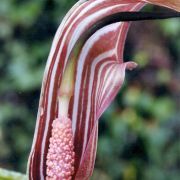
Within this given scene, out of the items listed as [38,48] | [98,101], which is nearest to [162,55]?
[38,48]

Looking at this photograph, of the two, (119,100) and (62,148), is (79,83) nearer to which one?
(62,148)

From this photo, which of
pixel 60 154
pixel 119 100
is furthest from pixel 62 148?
pixel 119 100

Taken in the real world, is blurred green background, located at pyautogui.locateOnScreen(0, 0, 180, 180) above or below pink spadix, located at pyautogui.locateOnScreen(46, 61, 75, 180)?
below

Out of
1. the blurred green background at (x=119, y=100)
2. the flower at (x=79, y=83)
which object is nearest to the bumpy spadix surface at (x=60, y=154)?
the flower at (x=79, y=83)

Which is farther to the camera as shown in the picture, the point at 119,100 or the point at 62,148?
the point at 119,100

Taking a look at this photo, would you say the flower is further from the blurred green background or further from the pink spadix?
the blurred green background

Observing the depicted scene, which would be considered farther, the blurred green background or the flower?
the blurred green background

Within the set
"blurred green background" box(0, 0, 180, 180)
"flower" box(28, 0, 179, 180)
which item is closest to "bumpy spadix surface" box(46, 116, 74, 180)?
"flower" box(28, 0, 179, 180)

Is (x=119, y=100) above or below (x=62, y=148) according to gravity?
below
